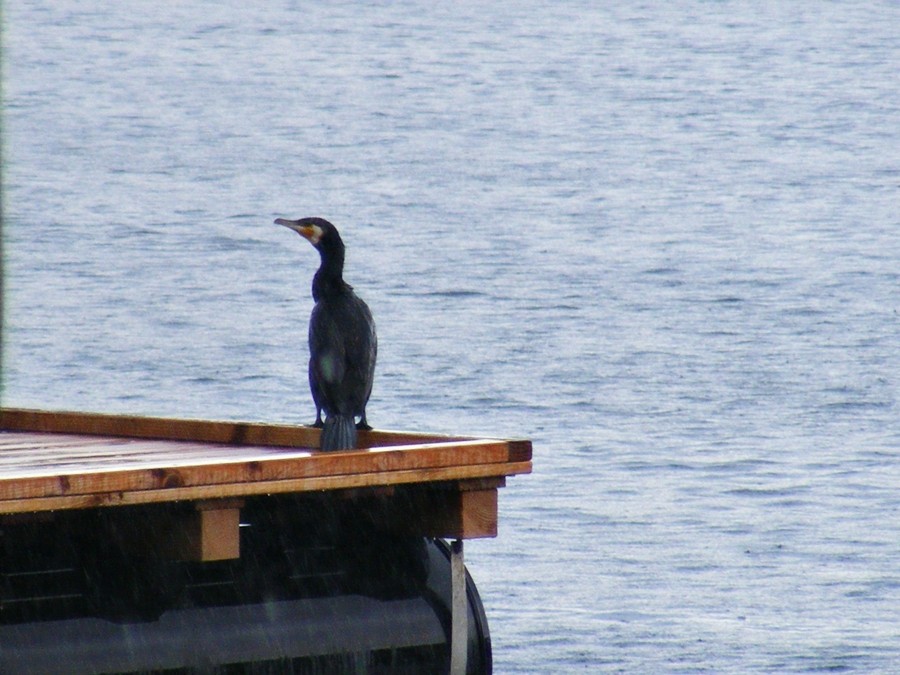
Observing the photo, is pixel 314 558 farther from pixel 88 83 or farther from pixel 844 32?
pixel 844 32

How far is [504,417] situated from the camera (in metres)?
19.1

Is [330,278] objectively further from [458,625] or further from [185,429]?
[458,625]

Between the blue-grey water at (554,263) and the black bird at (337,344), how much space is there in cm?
463

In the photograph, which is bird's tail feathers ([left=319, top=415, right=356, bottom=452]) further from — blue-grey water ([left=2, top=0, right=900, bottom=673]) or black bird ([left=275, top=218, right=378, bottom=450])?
blue-grey water ([left=2, top=0, right=900, bottom=673])

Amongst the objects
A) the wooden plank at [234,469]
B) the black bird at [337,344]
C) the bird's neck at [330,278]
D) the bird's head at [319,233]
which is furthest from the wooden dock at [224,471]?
the bird's head at [319,233]

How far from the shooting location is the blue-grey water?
13773mm

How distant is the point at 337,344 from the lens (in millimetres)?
6664

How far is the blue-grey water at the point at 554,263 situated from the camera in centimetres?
1377

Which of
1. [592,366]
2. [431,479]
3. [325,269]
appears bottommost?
[592,366]

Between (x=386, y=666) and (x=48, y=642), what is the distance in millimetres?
1064

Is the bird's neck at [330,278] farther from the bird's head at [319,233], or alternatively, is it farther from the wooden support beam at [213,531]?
the wooden support beam at [213,531]

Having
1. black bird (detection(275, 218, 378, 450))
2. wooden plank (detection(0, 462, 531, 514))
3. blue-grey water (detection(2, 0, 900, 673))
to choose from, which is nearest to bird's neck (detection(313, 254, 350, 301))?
black bird (detection(275, 218, 378, 450))

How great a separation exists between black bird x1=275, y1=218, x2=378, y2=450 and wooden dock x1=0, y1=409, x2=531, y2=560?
0.39 ft

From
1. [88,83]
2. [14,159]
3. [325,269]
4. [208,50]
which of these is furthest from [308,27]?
[325,269]
